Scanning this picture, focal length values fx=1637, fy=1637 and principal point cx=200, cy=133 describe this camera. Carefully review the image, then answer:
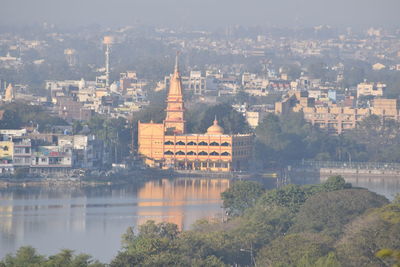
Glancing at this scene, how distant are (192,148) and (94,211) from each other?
1166cm

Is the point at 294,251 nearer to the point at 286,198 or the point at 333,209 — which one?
the point at 333,209

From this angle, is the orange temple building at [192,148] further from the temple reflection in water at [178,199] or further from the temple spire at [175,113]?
the temple reflection in water at [178,199]

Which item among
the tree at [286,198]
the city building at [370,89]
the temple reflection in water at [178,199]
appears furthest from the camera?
the city building at [370,89]

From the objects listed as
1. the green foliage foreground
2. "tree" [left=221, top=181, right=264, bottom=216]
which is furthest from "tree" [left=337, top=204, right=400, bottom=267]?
"tree" [left=221, top=181, right=264, bottom=216]

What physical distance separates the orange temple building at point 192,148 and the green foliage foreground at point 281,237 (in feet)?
45.5

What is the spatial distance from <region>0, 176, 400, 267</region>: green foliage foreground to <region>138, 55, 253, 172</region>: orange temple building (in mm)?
13861

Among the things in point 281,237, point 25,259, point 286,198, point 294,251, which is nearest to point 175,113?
point 286,198

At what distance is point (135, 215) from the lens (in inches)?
1270

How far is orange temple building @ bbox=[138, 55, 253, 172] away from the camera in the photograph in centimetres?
4434

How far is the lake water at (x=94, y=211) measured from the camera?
91.5 ft

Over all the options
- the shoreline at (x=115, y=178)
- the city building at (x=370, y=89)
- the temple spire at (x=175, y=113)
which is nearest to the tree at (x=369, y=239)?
the shoreline at (x=115, y=178)

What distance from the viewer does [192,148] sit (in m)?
44.7

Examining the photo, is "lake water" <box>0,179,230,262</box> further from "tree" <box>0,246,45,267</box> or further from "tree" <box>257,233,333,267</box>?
"tree" <box>0,246,45,267</box>

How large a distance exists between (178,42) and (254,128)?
6507 cm
